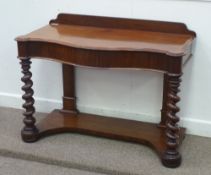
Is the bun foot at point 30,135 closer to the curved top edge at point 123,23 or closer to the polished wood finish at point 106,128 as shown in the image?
the polished wood finish at point 106,128

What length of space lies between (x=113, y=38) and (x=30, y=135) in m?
0.76

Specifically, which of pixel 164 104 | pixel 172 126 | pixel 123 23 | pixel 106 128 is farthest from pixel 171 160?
pixel 123 23

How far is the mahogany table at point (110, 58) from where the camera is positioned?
199 cm

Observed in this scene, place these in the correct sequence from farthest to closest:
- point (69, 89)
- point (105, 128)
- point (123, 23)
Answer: point (69, 89), point (105, 128), point (123, 23)

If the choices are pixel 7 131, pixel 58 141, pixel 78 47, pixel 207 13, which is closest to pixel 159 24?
pixel 207 13

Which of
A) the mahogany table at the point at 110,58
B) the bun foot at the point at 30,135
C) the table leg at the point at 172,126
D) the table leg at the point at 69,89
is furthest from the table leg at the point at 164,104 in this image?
the bun foot at the point at 30,135

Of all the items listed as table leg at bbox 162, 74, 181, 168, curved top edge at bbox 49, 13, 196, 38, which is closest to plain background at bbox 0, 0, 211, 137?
curved top edge at bbox 49, 13, 196, 38

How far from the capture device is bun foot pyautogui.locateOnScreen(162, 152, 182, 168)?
2125mm

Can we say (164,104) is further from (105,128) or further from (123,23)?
(123,23)

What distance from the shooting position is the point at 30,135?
2.36 metres

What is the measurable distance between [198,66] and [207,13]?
0.31 meters

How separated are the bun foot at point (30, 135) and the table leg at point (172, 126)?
2.52ft

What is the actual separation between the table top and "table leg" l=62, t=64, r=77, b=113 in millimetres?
283

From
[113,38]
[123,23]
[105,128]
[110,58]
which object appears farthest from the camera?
[105,128]
